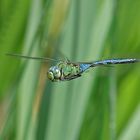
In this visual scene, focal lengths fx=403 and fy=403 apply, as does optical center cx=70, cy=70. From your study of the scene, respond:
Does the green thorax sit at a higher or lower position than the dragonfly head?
higher

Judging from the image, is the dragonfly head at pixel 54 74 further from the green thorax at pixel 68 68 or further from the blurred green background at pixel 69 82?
the blurred green background at pixel 69 82

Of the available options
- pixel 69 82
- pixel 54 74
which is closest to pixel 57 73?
pixel 54 74

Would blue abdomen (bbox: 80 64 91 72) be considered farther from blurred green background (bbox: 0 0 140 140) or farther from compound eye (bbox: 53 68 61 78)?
blurred green background (bbox: 0 0 140 140)

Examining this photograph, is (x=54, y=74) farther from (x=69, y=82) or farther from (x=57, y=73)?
(x=69, y=82)

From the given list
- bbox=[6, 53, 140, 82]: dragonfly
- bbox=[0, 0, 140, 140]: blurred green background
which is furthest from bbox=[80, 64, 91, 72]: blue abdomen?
bbox=[0, 0, 140, 140]: blurred green background

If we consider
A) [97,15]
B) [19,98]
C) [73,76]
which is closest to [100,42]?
[97,15]

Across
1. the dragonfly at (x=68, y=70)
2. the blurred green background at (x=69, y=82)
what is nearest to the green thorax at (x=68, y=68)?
the dragonfly at (x=68, y=70)

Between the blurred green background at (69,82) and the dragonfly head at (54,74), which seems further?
the blurred green background at (69,82)

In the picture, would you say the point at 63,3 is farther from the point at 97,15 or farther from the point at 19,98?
the point at 19,98
